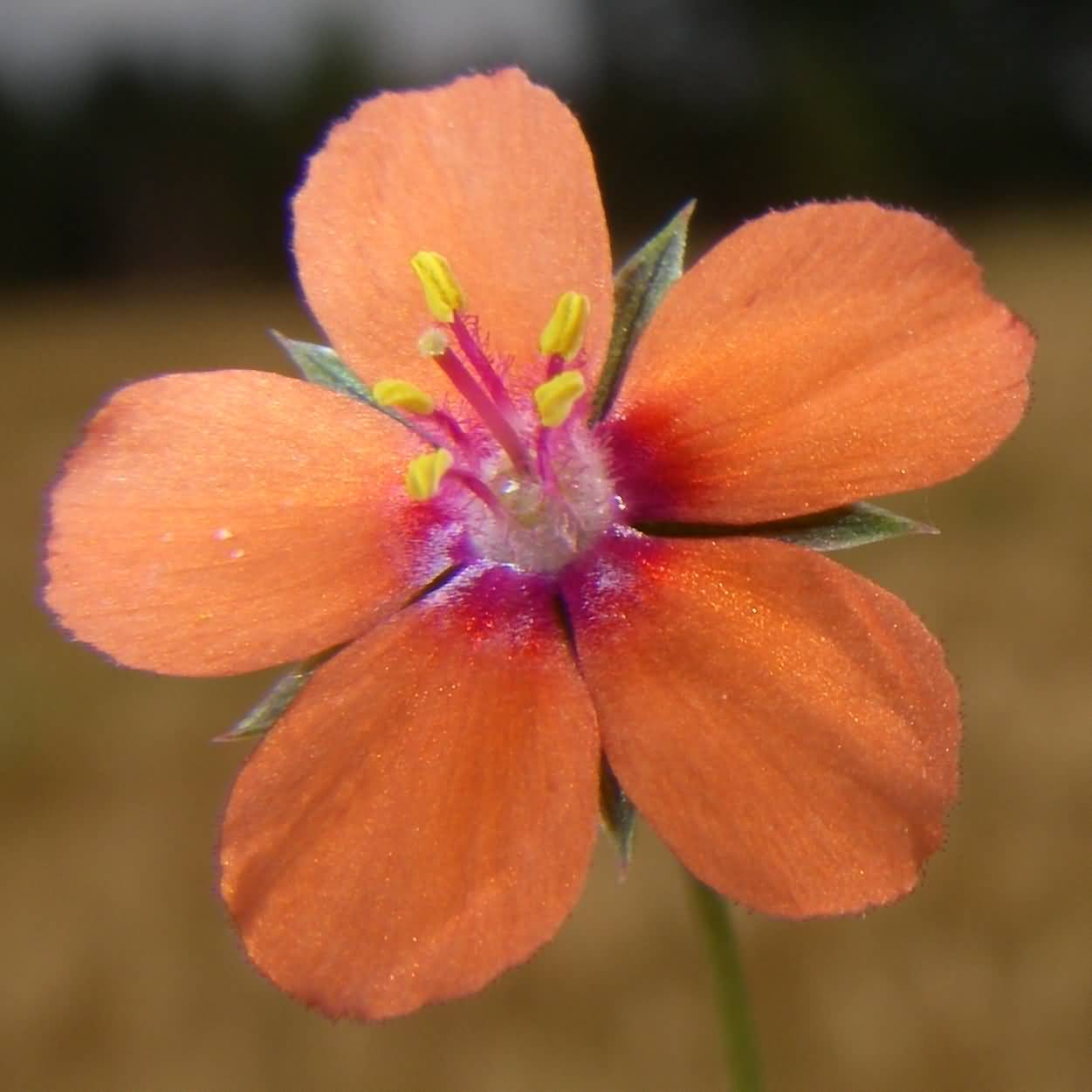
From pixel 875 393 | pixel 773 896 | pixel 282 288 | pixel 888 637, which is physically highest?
pixel 875 393

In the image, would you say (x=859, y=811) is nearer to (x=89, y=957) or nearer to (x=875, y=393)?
(x=875, y=393)

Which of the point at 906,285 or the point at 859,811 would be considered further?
the point at 906,285

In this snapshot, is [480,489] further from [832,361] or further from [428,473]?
[832,361]

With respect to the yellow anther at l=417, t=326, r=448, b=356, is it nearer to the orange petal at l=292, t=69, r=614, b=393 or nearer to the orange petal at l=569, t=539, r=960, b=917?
the orange petal at l=292, t=69, r=614, b=393

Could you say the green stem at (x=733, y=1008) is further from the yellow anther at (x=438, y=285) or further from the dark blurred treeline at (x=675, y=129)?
the dark blurred treeline at (x=675, y=129)

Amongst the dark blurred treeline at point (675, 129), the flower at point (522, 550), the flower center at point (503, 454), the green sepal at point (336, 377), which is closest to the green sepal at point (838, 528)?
the flower at point (522, 550)

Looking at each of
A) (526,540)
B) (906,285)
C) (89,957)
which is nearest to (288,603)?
(526,540)

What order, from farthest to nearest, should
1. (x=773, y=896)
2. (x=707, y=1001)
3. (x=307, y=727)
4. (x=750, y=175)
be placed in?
1. (x=750, y=175)
2. (x=707, y=1001)
3. (x=307, y=727)
4. (x=773, y=896)
